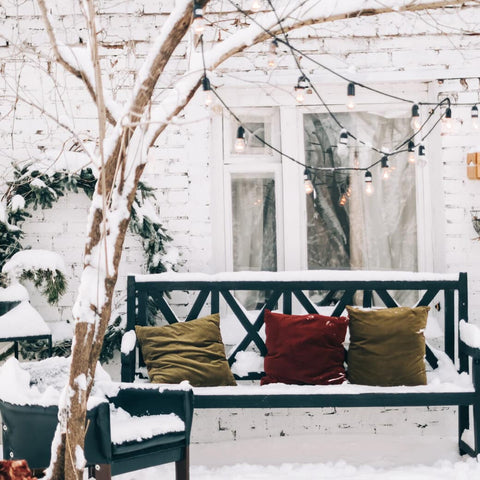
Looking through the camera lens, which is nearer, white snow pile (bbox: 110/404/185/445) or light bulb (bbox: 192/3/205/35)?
light bulb (bbox: 192/3/205/35)

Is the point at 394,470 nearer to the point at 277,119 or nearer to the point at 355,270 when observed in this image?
the point at 355,270

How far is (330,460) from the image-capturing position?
11.0ft

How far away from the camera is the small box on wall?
3697mm

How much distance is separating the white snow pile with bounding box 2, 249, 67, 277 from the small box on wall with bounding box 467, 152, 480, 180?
247 cm

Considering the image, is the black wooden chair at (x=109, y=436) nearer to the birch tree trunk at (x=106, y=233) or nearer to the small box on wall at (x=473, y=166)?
the birch tree trunk at (x=106, y=233)

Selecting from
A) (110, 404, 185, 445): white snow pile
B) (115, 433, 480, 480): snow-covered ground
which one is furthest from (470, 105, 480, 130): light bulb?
(110, 404, 185, 445): white snow pile

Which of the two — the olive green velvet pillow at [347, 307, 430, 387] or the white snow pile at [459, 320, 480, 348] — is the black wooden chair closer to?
the olive green velvet pillow at [347, 307, 430, 387]

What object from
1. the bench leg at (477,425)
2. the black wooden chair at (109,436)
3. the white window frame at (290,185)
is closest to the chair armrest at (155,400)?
the black wooden chair at (109,436)

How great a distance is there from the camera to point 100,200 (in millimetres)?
1904

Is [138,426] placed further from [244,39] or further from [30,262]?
[244,39]

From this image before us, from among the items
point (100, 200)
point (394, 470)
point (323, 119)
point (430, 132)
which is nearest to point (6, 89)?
point (323, 119)

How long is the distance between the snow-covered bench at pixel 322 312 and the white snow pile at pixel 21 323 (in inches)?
18.8

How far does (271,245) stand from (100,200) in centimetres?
217

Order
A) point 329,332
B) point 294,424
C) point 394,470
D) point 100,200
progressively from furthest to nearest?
point 294,424 → point 329,332 → point 394,470 → point 100,200
